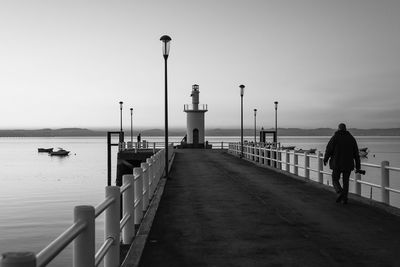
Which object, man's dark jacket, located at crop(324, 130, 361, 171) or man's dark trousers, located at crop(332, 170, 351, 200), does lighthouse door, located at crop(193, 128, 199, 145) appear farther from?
man's dark jacket, located at crop(324, 130, 361, 171)

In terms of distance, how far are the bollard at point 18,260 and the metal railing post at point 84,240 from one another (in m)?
1.68

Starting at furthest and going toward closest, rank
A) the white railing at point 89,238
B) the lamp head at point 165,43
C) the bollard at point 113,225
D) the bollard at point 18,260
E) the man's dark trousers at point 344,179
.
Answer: the lamp head at point 165,43
the man's dark trousers at point 344,179
the bollard at point 113,225
the white railing at point 89,238
the bollard at point 18,260

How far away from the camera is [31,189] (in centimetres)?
5316

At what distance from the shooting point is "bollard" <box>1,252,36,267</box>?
2.41 metres

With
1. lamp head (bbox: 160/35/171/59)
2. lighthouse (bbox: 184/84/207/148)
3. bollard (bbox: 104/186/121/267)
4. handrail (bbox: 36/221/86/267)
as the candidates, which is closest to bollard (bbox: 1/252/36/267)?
handrail (bbox: 36/221/86/267)

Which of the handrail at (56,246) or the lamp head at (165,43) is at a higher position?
the lamp head at (165,43)

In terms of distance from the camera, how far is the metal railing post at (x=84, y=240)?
169 inches

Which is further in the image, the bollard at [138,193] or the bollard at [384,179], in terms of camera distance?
the bollard at [384,179]

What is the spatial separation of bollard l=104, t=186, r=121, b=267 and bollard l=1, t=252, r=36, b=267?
11.0 feet

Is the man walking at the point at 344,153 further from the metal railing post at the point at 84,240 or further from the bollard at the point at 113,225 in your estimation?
the metal railing post at the point at 84,240

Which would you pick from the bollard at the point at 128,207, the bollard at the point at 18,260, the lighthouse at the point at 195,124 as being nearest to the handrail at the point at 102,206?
the bollard at the point at 128,207

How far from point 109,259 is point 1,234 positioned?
76.7 ft

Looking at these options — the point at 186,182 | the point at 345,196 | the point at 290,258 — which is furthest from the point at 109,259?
the point at 186,182

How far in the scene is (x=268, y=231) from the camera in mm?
8719
